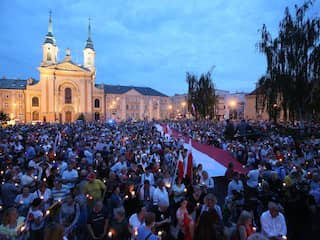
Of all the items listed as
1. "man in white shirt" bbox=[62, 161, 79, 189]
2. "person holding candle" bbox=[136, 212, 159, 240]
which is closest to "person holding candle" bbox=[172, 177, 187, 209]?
"person holding candle" bbox=[136, 212, 159, 240]

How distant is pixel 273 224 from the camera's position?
5379mm

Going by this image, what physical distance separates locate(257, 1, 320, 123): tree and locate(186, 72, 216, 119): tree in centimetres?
2487

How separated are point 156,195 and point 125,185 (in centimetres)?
97

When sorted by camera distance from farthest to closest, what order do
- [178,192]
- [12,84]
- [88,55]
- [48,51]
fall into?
[88,55] < [48,51] < [12,84] < [178,192]

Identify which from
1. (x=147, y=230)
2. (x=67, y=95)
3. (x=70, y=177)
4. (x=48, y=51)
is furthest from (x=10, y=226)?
(x=48, y=51)

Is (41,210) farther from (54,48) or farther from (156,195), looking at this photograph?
(54,48)

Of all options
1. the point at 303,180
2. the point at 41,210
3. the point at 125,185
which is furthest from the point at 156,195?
the point at 303,180

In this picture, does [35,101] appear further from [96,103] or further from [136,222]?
[136,222]

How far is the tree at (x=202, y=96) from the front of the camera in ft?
172

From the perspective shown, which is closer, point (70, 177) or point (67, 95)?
point (70, 177)

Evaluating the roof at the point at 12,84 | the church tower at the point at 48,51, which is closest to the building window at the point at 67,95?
the church tower at the point at 48,51

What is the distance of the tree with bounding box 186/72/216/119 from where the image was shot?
2069 inches

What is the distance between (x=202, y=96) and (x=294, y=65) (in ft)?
88.9

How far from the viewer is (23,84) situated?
82.2m
